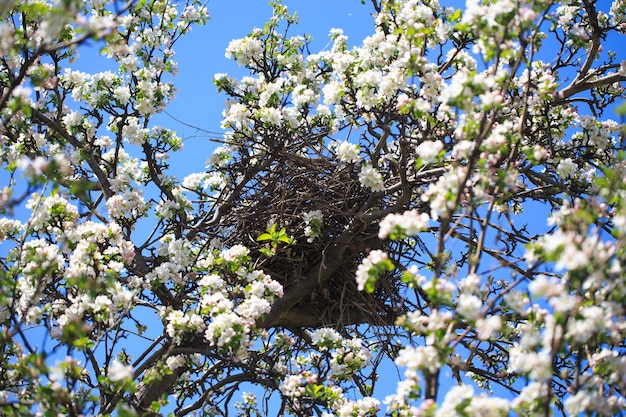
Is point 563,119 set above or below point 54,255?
above

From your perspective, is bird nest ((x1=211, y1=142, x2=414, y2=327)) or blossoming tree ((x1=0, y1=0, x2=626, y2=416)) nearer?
blossoming tree ((x1=0, y1=0, x2=626, y2=416))

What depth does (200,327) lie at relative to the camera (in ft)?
11.6

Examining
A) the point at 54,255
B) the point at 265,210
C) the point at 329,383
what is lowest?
the point at 329,383

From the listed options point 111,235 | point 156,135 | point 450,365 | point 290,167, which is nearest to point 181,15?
point 156,135

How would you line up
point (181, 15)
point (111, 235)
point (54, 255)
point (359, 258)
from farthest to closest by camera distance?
point (181, 15) → point (359, 258) → point (111, 235) → point (54, 255)

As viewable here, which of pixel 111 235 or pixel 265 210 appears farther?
pixel 265 210

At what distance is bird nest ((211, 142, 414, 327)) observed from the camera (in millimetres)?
4289

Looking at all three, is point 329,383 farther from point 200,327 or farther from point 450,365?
point 450,365

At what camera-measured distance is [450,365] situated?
280cm

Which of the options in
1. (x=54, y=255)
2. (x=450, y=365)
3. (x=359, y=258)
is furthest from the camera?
(x=359, y=258)

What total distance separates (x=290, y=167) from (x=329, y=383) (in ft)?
4.60

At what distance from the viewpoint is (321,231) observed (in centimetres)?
438

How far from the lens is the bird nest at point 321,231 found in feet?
14.1

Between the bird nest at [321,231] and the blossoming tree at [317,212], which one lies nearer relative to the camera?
the blossoming tree at [317,212]
